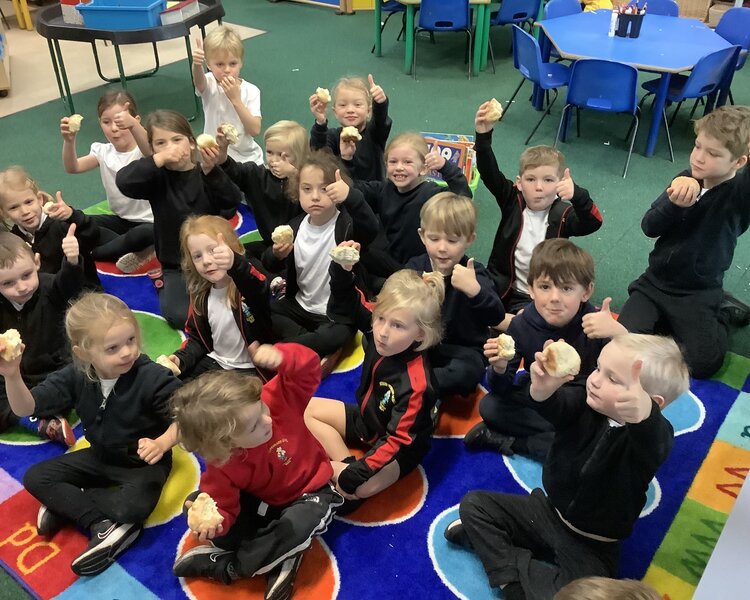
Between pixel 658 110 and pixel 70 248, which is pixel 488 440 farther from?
pixel 658 110

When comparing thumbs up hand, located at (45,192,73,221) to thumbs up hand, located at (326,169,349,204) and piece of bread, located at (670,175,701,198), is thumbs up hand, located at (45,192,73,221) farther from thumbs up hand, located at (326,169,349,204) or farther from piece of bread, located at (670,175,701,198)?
piece of bread, located at (670,175,701,198)

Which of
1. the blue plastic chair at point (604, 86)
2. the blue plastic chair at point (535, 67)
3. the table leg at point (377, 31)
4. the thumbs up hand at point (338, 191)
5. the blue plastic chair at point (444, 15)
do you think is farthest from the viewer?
the table leg at point (377, 31)

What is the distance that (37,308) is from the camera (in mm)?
2789

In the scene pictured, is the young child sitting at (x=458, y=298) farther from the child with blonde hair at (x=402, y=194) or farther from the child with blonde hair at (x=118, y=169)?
the child with blonde hair at (x=118, y=169)

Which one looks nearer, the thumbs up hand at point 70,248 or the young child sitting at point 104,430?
the young child sitting at point 104,430

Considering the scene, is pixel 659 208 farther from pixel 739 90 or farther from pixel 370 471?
pixel 739 90

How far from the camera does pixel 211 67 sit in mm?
4129

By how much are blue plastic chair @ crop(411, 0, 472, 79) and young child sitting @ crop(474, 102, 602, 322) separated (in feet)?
12.4

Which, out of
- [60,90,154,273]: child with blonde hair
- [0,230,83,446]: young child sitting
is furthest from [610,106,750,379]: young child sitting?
[60,90,154,273]: child with blonde hair

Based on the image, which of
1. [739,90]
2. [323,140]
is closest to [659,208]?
[323,140]

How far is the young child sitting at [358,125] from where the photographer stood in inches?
146

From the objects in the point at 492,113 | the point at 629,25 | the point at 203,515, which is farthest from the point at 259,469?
the point at 629,25

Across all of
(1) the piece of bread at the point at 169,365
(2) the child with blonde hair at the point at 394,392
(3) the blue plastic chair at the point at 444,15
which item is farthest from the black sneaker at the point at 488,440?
(3) the blue plastic chair at the point at 444,15

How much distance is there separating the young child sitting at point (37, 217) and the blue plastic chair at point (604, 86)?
359 centimetres
